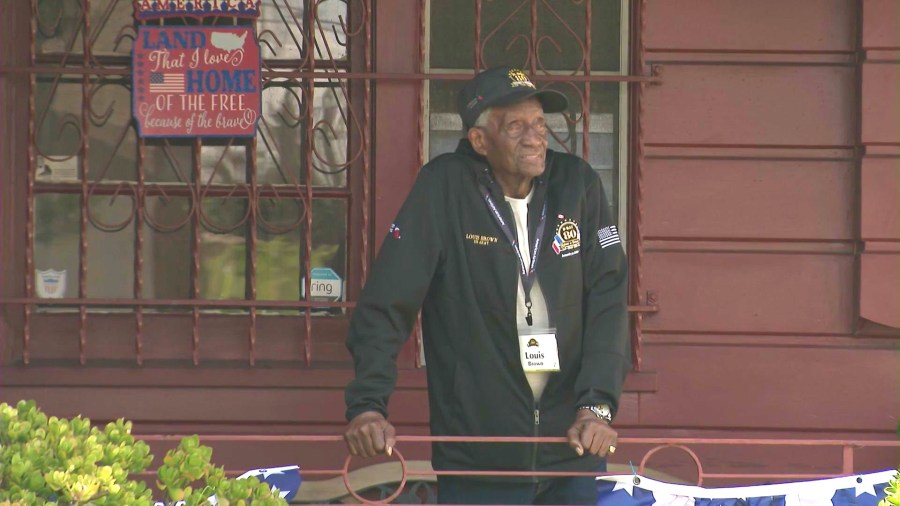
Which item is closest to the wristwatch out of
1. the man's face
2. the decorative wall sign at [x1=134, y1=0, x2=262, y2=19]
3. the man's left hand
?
the man's left hand

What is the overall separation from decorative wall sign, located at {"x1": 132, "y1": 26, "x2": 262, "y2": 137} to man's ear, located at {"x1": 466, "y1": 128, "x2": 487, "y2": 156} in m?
1.71

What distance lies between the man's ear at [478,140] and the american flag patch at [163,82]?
1.94 meters

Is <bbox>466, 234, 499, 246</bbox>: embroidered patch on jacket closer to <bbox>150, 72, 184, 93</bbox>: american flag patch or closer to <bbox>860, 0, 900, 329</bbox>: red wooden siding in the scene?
<bbox>150, 72, 184, 93</bbox>: american flag patch

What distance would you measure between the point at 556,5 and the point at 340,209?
132 cm

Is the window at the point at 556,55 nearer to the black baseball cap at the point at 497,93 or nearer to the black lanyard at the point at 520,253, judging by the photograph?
the black baseball cap at the point at 497,93

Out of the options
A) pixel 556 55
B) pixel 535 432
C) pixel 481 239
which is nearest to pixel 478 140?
pixel 481 239

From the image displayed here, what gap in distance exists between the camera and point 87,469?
→ 304 centimetres

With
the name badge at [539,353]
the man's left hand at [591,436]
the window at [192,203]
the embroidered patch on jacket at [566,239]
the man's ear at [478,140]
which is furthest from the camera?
the window at [192,203]

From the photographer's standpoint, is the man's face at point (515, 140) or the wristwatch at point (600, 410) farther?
the man's face at point (515, 140)

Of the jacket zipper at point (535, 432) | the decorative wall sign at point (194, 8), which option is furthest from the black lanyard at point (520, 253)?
the decorative wall sign at point (194, 8)

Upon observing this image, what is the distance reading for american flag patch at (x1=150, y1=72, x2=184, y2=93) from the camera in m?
5.70

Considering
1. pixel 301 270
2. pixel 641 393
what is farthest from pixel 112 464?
pixel 641 393

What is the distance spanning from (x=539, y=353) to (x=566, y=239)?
382mm

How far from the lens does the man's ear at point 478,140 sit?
425 cm
